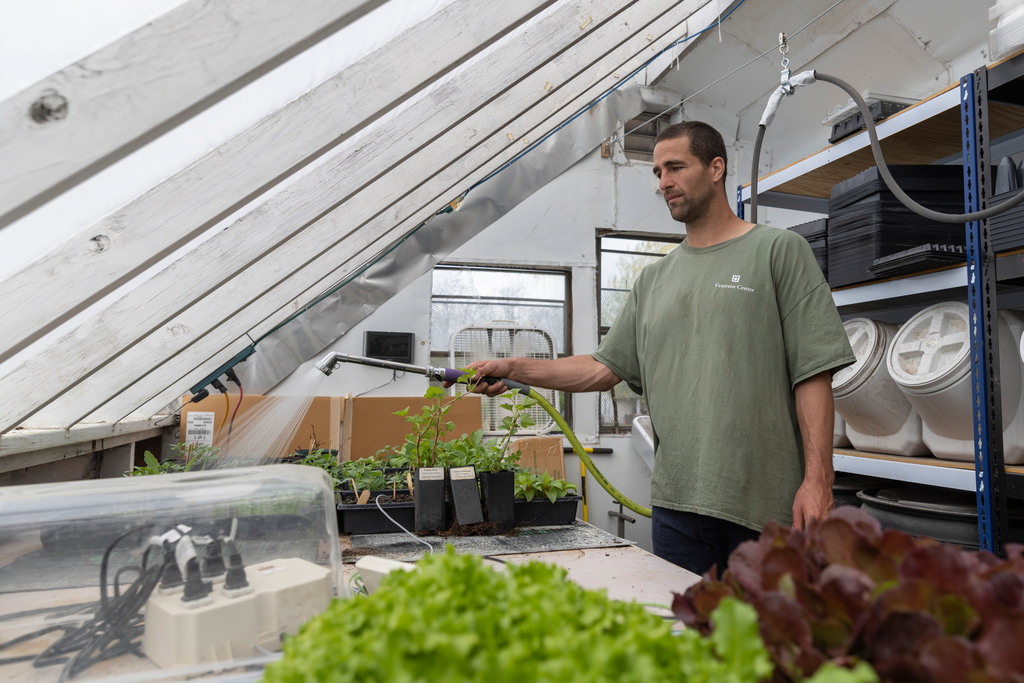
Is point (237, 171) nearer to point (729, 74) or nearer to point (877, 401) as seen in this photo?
point (877, 401)

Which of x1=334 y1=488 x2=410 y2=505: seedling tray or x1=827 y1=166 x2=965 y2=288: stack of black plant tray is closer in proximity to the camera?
x1=334 y1=488 x2=410 y2=505: seedling tray

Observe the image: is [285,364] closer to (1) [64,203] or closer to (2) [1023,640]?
(1) [64,203]

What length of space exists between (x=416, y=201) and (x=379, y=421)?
5.01ft

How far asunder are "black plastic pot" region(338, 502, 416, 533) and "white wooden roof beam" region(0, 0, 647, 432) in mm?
698

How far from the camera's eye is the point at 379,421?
370 cm

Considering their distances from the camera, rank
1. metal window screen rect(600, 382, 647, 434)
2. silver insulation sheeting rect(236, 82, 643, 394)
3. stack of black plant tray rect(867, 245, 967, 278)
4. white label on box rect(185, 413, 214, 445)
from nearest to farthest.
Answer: stack of black plant tray rect(867, 245, 967, 278)
white label on box rect(185, 413, 214, 445)
silver insulation sheeting rect(236, 82, 643, 394)
metal window screen rect(600, 382, 647, 434)

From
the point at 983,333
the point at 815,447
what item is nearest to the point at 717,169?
the point at 815,447

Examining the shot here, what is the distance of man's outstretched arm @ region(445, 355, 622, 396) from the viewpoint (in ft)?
6.08

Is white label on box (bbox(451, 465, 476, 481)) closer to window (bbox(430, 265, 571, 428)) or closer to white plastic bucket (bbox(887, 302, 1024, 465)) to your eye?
white plastic bucket (bbox(887, 302, 1024, 465))

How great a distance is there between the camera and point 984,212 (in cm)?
180

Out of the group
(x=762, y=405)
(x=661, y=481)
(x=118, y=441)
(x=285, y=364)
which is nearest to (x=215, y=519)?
(x=661, y=481)

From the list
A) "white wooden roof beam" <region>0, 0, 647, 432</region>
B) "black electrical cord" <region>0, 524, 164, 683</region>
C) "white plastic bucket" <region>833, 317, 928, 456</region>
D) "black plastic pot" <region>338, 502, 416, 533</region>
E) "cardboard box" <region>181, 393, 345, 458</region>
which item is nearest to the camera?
"black electrical cord" <region>0, 524, 164, 683</region>

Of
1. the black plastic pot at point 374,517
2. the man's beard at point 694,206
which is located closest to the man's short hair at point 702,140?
the man's beard at point 694,206

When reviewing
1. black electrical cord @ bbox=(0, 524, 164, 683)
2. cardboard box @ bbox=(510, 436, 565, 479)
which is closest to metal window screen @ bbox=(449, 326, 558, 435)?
cardboard box @ bbox=(510, 436, 565, 479)
